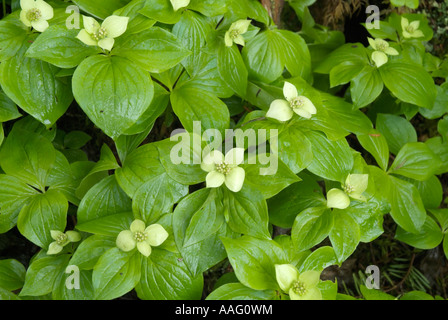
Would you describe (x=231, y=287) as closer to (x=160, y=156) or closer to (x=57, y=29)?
(x=160, y=156)

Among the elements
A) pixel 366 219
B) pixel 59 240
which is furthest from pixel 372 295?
pixel 59 240

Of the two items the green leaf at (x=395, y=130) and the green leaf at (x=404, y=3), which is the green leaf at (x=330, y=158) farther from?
the green leaf at (x=404, y=3)

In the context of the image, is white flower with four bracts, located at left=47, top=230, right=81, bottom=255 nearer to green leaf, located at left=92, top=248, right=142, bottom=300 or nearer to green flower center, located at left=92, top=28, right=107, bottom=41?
green leaf, located at left=92, top=248, right=142, bottom=300

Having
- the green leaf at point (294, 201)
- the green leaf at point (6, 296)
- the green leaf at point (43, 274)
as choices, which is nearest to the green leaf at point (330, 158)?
the green leaf at point (294, 201)

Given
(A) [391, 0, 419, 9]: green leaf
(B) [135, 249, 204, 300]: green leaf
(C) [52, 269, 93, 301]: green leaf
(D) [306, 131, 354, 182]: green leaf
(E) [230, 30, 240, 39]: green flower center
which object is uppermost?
(E) [230, 30, 240, 39]: green flower center

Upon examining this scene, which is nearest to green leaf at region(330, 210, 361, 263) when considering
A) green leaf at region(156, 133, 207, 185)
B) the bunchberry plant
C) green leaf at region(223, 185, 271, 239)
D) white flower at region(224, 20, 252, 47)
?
the bunchberry plant
